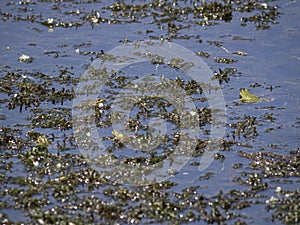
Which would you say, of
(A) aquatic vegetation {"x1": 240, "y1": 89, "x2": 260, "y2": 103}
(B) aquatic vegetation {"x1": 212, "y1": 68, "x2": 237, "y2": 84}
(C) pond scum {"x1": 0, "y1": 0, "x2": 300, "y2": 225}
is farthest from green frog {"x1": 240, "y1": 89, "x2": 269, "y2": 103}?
(B) aquatic vegetation {"x1": 212, "y1": 68, "x2": 237, "y2": 84}

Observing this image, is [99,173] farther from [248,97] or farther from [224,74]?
[224,74]

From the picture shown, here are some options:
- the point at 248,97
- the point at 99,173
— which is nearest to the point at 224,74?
the point at 248,97

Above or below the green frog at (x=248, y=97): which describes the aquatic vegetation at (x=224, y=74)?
above

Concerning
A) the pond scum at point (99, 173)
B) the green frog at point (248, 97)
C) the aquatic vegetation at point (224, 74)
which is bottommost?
the pond scum at point (99, 173)

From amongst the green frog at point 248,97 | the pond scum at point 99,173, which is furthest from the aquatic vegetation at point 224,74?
the green frog at point 248,97

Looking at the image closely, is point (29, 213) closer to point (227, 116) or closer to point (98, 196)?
point (98, 196)

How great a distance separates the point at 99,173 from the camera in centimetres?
642

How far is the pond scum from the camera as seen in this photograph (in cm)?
578

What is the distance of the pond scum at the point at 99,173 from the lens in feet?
19.0

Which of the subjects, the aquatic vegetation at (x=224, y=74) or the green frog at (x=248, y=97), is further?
the aquatic vegetation at (x=224, y=74)

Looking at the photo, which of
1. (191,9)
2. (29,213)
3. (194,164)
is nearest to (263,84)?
(194,164)

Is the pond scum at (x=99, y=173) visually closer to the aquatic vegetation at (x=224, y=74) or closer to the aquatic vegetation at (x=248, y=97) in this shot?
the aquatic vegetation at (x=224, y=74)

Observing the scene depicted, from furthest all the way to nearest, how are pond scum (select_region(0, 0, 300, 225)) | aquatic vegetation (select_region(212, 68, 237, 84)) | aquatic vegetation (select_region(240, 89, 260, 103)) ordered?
1. aquatic vegetation (select_region(212, 68, 237, 84))
2. aquatic vegetation (select_region(240, 89, 260, 103))
3. pond scum (select_region(0, 0, 300, 225))

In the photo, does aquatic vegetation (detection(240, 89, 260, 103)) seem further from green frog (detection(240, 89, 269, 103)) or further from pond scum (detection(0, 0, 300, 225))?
pond scum (detection(0, 0, 300, 225))
